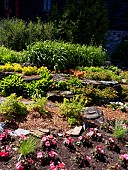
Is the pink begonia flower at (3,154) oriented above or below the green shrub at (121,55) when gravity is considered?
above

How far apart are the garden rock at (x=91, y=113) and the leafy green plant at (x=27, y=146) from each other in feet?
5.41

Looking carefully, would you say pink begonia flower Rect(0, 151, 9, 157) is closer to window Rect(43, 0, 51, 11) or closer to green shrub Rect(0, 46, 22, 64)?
green shrub Rect(0, 46, 22, 64)

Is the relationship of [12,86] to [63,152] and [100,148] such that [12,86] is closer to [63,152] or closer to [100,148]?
[63,152]

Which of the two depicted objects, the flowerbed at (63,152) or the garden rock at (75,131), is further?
the garden rock at (75,131)

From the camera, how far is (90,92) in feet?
24.1

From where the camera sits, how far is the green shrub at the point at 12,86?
6938 mm

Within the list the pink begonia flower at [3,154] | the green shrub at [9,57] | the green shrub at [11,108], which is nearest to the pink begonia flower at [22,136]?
the pink begonia flower at [3,154]

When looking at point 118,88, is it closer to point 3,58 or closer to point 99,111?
point 99,111

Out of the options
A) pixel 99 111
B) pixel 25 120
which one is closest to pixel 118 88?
pixel 99 111

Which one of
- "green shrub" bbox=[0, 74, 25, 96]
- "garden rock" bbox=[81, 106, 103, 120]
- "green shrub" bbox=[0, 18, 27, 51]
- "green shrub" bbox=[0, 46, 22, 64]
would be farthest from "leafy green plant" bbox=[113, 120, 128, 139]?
"green shrub" bbox=[0, 18, 27, 51]

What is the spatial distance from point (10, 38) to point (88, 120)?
604 centimetres

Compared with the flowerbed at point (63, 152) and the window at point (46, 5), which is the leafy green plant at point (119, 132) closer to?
the flowerbed at point (63, 152)

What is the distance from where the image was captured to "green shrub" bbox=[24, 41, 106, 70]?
8.88m

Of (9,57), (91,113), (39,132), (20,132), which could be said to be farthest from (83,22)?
(20,132)
